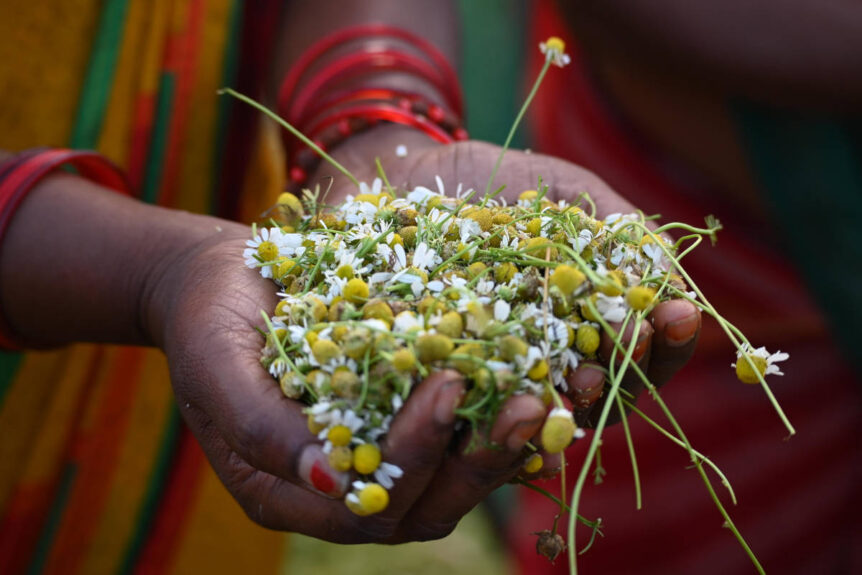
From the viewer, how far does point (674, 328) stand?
0.54 meters

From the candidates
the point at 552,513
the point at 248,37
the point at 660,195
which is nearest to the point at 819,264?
the point at 660,195

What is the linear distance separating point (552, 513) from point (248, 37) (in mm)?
833

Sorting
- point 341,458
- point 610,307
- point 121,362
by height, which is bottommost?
point 121,362

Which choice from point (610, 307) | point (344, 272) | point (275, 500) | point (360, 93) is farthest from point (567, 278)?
point (360, 93)

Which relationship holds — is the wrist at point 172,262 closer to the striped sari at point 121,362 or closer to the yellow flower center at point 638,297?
the striped sari at point 121,362

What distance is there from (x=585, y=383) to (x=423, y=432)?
122 mm

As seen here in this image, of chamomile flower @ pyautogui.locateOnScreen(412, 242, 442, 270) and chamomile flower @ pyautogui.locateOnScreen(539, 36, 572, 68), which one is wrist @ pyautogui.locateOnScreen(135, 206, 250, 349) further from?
chamomile flower @ pyautogui.locateOnScreen(539, 36, 572, 68)

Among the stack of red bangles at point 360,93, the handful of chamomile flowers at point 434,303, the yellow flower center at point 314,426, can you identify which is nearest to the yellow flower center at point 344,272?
the handful of chamomile flowers at point 434,303

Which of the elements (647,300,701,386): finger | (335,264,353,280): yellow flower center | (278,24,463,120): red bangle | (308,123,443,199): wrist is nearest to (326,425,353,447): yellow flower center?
(335,264,353,280): yellow flower center

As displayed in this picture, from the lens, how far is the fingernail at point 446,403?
45cm

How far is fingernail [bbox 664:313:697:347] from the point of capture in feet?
1.78

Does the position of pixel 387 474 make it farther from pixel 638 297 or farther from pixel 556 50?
pixel 556 50

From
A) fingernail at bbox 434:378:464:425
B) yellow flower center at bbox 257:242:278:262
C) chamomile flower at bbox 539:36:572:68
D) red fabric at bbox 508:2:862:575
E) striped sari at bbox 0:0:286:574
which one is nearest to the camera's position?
fingernail at bbox 434:378:464:425

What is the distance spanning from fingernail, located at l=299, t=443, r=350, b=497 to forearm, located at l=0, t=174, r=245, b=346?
267mm
